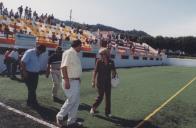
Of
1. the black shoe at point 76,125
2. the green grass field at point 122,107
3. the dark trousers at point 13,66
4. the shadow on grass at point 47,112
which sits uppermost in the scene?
the dark trousers at point 13,66

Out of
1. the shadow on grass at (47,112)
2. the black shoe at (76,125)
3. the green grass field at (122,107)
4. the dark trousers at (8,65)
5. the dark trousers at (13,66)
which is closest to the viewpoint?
the black shoe at (76,125)

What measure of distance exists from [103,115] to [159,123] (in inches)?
61.0

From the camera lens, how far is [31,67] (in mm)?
11797

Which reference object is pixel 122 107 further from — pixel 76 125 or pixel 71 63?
pixel 71 63

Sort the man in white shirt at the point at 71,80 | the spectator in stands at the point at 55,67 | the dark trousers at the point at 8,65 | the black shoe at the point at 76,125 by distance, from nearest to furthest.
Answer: the man in white shirt at the point at 71,80, the black shoe at the point at 76,125, the spectator in stands at the point at 55,67, the dark trousers at the point at 8,65

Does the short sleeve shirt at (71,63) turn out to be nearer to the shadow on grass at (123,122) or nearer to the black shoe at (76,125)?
the black shoe at (76,125)

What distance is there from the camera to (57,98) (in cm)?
1340

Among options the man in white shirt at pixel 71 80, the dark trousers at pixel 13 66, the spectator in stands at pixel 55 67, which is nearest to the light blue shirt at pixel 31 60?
the spectator in stands at pixel 55 67

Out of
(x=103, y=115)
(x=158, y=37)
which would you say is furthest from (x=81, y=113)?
(x=158, y=37)

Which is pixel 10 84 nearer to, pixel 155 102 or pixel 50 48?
pixel 155 102

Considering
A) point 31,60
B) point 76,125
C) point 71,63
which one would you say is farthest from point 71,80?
point 31,60

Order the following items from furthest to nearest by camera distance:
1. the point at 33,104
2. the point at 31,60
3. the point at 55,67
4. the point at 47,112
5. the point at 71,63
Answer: the point at 55,67, the point at 33,104, the point at 31,60, the point at 47,112, the point at 71,63

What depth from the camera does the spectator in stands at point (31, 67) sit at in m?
11.7

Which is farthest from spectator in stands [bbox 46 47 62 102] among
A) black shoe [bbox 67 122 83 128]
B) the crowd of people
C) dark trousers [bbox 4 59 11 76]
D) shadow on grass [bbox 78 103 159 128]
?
dark trousers [bbox 4 59 11 76]
